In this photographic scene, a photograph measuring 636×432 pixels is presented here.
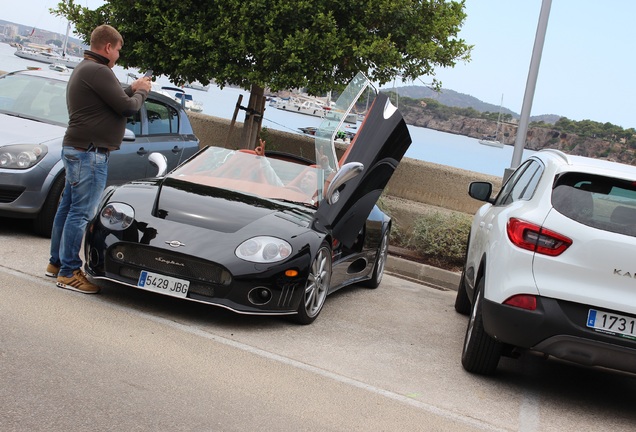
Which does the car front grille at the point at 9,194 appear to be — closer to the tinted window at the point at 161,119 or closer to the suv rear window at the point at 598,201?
the tinted window at the point at 161,119

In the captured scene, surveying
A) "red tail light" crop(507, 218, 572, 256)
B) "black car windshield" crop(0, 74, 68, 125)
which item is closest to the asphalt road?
"red tail light" crop(507, 218, 572, 256)

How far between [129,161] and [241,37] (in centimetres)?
465

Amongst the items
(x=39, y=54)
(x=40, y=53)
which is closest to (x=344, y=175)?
(x=39, y=54)

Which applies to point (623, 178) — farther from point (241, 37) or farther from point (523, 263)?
point (241, 37)

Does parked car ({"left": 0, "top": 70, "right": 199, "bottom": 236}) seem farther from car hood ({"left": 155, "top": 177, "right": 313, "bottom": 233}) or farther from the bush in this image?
the bush

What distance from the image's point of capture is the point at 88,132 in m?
7.15

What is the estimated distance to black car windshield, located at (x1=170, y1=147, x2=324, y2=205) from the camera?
8.13m

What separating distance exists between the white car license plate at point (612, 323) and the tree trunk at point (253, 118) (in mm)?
11008

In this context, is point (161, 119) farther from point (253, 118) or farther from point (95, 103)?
point (253, 118)

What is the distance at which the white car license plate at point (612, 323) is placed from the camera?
5961 millimetres

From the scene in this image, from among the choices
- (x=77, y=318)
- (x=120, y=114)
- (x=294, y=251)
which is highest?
(x=120, y=114)

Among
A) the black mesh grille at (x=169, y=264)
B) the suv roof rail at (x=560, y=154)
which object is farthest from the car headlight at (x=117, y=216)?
the suv roof rail at (x=560, y=154)

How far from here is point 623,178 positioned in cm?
626

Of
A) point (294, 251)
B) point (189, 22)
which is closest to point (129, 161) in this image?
point (294, 251)
